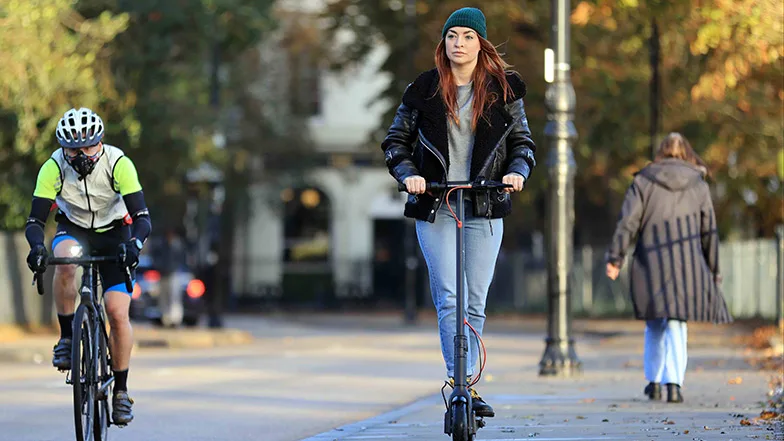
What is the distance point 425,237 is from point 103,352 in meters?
1.92

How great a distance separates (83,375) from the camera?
308 inches

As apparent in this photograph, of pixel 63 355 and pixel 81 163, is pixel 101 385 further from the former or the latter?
pixel 81 163

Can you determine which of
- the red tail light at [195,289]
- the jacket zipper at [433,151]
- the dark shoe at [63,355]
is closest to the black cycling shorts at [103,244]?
the dark shoe at [63,355]

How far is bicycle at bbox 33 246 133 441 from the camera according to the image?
777cm

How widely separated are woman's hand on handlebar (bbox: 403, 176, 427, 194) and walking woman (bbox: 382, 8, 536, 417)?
24 centimetres

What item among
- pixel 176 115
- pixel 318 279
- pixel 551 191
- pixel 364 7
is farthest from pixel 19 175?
pixel 318 279

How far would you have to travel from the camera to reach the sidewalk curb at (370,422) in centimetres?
886

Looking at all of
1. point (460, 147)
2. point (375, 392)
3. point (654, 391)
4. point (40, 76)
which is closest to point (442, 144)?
point (460, 147)

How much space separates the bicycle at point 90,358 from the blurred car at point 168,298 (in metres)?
18.6

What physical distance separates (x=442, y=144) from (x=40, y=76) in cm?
1416

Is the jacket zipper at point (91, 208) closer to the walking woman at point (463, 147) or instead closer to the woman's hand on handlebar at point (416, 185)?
the walking woman at point (463, 147)

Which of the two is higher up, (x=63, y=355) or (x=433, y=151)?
(x=433, y=151)

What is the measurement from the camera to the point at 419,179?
23.0 ft

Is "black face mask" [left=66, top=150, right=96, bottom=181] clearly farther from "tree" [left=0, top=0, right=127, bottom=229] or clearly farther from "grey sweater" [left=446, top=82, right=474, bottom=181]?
"tree" [left=0, top=0, right=127, bottom=229]
